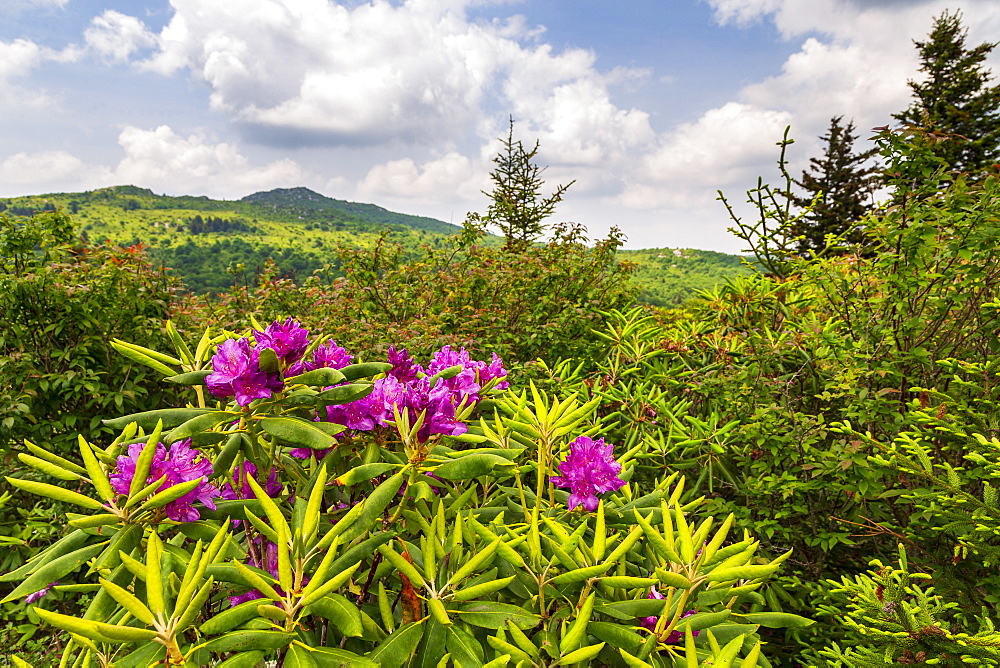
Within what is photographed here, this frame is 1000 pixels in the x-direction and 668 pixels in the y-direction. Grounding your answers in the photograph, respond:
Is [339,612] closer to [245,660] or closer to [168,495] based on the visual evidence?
[245,660]

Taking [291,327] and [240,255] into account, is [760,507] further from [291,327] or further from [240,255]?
[240,255]

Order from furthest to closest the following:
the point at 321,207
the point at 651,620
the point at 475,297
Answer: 1. the point at 321,207
2. the point at 475,297
3. the point at 651,620

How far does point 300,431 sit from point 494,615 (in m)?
0.59

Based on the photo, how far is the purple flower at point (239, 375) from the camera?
1073 mm

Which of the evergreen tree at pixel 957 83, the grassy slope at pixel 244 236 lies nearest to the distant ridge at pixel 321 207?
the grassy slope at pixel 244 236

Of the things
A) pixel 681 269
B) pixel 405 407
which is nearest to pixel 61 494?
pixel 405 407

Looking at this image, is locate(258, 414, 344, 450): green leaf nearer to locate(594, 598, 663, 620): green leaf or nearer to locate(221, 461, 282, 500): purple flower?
locate(221, 461, 282, 500): purple flower

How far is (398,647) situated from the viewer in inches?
38.0

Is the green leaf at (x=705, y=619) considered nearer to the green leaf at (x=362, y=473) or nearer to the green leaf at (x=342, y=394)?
the green leaf at (x=362, y=473)

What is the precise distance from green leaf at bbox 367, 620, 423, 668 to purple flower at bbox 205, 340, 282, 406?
596mm

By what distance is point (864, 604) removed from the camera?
1905 mm

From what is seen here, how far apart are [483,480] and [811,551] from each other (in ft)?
7.92

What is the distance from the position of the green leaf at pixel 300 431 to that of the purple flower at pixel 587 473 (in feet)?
2.21

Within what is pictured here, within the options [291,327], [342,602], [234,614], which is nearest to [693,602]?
[342,602]
